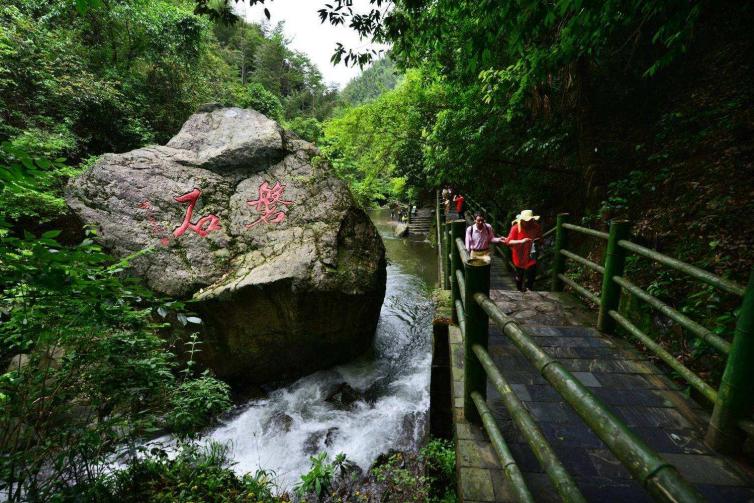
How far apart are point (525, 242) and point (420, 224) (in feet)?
45.8

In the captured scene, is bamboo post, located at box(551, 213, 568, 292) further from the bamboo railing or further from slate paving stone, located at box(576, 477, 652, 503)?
slate paving stone, located at box(576, 477, 652, 503)

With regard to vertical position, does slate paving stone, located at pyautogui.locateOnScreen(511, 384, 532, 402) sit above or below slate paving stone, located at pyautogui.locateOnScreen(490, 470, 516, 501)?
above

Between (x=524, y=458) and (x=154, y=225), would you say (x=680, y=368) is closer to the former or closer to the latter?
(x=524, y=458)

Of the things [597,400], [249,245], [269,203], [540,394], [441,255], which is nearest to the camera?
[597,400]

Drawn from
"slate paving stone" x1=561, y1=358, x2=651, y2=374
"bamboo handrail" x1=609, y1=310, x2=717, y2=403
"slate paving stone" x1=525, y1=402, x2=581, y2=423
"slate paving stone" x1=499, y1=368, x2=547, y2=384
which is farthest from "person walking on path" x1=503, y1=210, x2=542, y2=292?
"slate paving stone" x1=525, y1=402, x2=581, y2=423

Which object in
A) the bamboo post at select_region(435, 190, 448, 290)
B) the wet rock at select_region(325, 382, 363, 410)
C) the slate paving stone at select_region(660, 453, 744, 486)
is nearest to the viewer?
the slate paving stone at select_region(660, 453, 744, 486)

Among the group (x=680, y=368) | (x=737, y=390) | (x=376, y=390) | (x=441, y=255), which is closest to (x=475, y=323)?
(x=737, y=390)

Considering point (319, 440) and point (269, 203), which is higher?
point (269, 203)

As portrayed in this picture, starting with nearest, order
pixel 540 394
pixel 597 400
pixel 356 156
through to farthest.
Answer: pixel 597 400 → pixel 540 394 → pixel 356 156

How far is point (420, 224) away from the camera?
18.9 meters

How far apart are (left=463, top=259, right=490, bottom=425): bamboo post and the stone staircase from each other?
16.3 metres

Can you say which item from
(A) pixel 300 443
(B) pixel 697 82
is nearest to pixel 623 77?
(B) pixel 697 82

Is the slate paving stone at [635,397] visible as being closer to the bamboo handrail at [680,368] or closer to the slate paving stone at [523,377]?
the bamboo handrail at [680,368]

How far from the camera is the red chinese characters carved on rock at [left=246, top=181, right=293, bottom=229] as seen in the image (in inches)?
239
